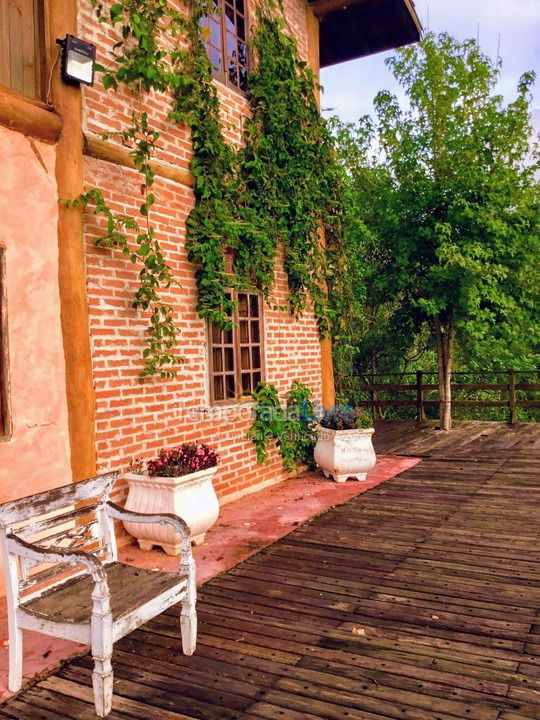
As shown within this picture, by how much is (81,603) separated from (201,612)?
3.41 ft

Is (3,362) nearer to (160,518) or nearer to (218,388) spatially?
(160,518)

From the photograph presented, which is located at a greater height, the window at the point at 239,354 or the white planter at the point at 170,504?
the window at the point at 239,354

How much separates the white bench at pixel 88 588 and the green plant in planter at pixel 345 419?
431 cm

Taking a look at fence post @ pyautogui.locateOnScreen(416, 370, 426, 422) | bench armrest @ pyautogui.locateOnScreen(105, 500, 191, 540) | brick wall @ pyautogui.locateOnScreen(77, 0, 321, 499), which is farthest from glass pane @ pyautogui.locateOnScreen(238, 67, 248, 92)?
fence post @ pyautogui.locateOnScreen(416, 370, 426, 422)

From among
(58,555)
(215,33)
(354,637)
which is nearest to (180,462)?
(354,637)

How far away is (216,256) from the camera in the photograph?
235 inches

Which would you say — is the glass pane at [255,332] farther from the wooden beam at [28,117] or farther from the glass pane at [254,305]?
the wooden beam at [28,117]

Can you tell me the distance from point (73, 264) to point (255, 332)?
2884 mm

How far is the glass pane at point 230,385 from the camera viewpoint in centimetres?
648

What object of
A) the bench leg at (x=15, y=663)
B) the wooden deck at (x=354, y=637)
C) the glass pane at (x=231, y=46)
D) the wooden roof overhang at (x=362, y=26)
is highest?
the wooden roof overhang at (x=362, y=26)

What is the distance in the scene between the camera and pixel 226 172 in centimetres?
628

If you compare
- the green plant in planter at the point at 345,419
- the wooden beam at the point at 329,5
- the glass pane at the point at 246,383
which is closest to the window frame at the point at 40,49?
the glass pane at the point at 246,383

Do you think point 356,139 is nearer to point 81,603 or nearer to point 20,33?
point 20,33

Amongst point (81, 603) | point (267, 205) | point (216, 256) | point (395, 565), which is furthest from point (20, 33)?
point (395, 565)
